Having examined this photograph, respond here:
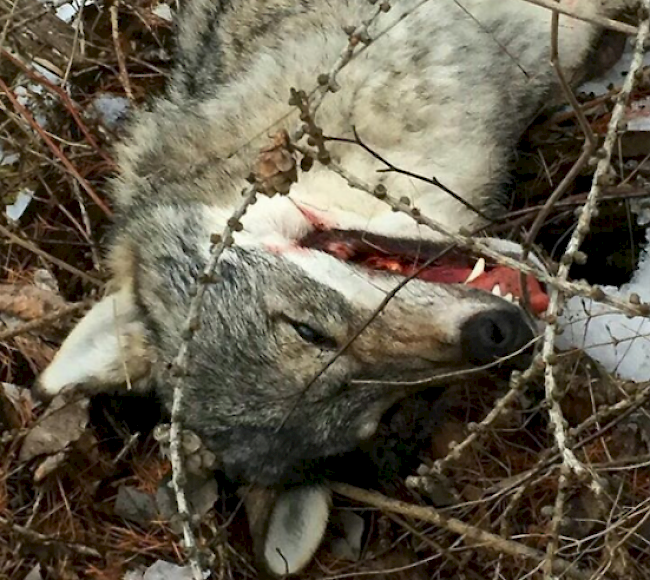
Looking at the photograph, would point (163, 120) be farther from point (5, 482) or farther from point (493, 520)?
point (493, 520)

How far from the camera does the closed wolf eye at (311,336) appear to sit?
268cm

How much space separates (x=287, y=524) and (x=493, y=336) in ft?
3.63

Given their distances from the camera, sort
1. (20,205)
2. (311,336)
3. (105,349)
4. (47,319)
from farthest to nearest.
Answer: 1. (20,205)
2. (47,319)
3. (105,349)
4. (311,336)

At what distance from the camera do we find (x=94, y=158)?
3.88 metres

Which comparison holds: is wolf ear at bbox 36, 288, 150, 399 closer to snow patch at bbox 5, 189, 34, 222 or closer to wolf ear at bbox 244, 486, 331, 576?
wolf ear at bbox 244, 486, 331, 576

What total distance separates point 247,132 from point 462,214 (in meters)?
0.74

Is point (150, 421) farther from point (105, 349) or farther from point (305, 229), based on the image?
point (305, 229)

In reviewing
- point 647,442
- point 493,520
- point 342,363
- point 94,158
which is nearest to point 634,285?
point 647,442

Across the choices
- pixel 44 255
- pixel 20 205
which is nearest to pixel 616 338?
pixel 44 255

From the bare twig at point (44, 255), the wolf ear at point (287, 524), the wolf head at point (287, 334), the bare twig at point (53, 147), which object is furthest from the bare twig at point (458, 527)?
the bare twig at point (53, 147)

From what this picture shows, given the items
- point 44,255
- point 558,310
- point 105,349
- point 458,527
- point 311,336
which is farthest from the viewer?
point 44,255

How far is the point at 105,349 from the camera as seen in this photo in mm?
3039

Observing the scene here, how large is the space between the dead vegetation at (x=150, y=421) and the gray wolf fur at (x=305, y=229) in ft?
0.85

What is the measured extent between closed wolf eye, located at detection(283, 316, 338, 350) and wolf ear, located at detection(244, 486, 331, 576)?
66 cm
